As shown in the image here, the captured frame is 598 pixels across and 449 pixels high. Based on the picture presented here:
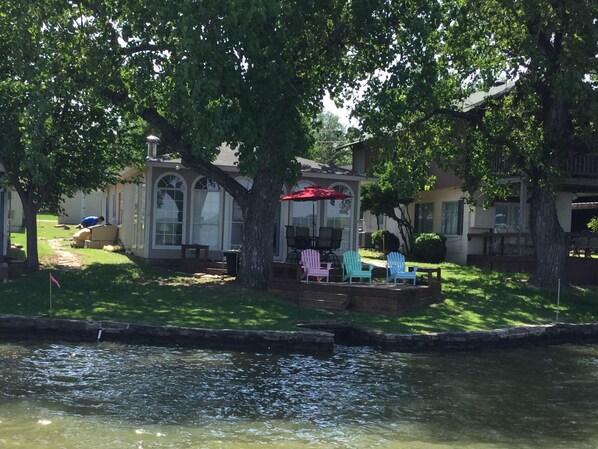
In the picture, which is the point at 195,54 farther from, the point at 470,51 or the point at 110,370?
the point at 470,51

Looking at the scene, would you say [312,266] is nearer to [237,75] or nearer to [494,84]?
[237,75]

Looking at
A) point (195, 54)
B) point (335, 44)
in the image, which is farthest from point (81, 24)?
point (335, 44)

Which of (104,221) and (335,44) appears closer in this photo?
(335,44)

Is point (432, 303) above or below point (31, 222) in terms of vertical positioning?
below

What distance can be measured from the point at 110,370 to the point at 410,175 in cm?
1195

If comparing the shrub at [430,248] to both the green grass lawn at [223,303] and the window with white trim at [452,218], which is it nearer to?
the window with white trim at [452,218]

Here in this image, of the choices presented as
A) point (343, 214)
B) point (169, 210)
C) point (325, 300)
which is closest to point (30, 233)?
point (169, 210)

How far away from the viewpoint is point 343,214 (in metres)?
21.7

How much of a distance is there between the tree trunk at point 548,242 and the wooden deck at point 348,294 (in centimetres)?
394

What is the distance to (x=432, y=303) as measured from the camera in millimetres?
15188

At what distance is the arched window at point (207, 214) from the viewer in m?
20.2

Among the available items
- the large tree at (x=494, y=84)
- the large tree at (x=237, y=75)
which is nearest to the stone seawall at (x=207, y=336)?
the large tree at (x=237, y=75)

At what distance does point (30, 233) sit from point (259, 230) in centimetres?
667

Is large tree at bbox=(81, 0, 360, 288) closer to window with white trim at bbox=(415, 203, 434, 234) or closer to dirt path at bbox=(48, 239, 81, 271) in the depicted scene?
dirt path at bbox=(48, 239, 81, 271)
